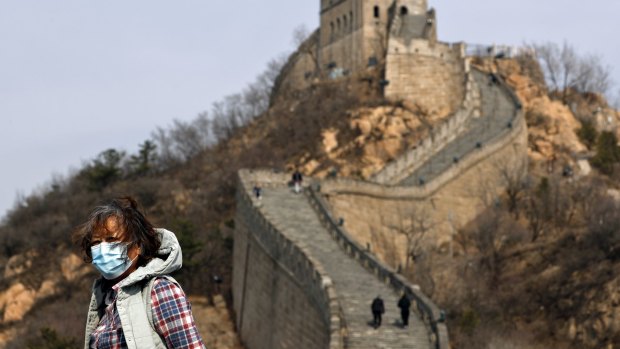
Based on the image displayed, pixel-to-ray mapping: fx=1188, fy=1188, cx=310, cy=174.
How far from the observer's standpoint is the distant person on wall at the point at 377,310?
87.2 ft

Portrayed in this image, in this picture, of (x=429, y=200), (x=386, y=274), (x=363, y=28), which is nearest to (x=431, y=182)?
(x=429, y=200)

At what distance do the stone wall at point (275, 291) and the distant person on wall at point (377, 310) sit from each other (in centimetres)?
78

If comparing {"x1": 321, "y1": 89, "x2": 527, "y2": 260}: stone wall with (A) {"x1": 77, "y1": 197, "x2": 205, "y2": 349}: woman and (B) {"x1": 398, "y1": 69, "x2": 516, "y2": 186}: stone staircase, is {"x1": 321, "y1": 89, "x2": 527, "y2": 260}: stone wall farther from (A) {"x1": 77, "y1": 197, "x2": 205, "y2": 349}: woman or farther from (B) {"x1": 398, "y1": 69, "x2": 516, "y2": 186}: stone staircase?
(A) {"x1": 77, "y1": 197, "x2": 205, "y2": 349}: woman

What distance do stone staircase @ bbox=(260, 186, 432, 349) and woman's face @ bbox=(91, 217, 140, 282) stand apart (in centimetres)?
2121

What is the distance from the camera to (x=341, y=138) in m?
57.3

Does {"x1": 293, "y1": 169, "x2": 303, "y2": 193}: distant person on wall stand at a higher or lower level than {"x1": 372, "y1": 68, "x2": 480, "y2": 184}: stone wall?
lower

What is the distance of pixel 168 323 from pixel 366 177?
150 feet

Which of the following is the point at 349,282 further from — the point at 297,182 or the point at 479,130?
the point at 479,130

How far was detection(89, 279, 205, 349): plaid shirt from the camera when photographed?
456 centimetres

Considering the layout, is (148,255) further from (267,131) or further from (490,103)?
(267,131)

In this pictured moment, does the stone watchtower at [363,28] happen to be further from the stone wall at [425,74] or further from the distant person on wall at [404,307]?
the distant person on wall at [404,307]

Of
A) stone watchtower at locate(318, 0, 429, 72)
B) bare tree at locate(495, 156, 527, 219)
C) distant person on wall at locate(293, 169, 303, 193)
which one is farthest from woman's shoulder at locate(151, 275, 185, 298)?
stone watchtower at locate(318, 0, 429, 72)

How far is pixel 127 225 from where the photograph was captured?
4793mm

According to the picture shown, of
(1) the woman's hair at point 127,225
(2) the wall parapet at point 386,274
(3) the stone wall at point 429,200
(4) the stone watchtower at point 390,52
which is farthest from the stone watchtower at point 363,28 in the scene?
(1) the woman's hair at point 127,225
